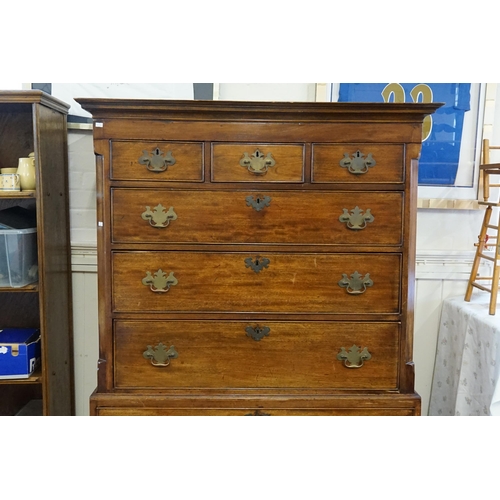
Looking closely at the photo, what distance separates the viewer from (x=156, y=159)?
1.98m

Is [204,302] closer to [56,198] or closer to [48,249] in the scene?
[48,249]

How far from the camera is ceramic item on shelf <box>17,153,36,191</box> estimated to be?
91.4 inches

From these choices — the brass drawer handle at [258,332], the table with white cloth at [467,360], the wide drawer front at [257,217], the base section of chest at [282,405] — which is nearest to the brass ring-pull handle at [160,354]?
the base section of chest at [282,405]

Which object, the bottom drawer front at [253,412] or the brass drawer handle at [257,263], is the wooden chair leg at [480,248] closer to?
the bottom drawer front at [253,412]

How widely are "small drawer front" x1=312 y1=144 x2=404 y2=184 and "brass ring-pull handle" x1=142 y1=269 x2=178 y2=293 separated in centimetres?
73

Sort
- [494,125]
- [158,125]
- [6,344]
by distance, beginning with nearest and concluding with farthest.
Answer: [158,125] < [6,344] < [494,125]

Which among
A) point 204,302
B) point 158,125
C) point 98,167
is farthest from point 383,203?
point 98,167

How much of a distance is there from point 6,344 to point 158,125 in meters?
1.32

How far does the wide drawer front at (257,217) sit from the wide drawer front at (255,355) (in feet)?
1.21

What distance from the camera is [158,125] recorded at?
198cm

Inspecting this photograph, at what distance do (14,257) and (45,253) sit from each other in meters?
0.14

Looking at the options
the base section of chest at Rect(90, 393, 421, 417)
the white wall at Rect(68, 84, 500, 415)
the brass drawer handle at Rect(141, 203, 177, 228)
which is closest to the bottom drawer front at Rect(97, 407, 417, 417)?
the base section of chest at Rect(90, 393, 421, 417)

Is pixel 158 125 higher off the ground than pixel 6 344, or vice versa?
pixel 158 125

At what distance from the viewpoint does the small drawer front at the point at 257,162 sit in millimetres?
1998
